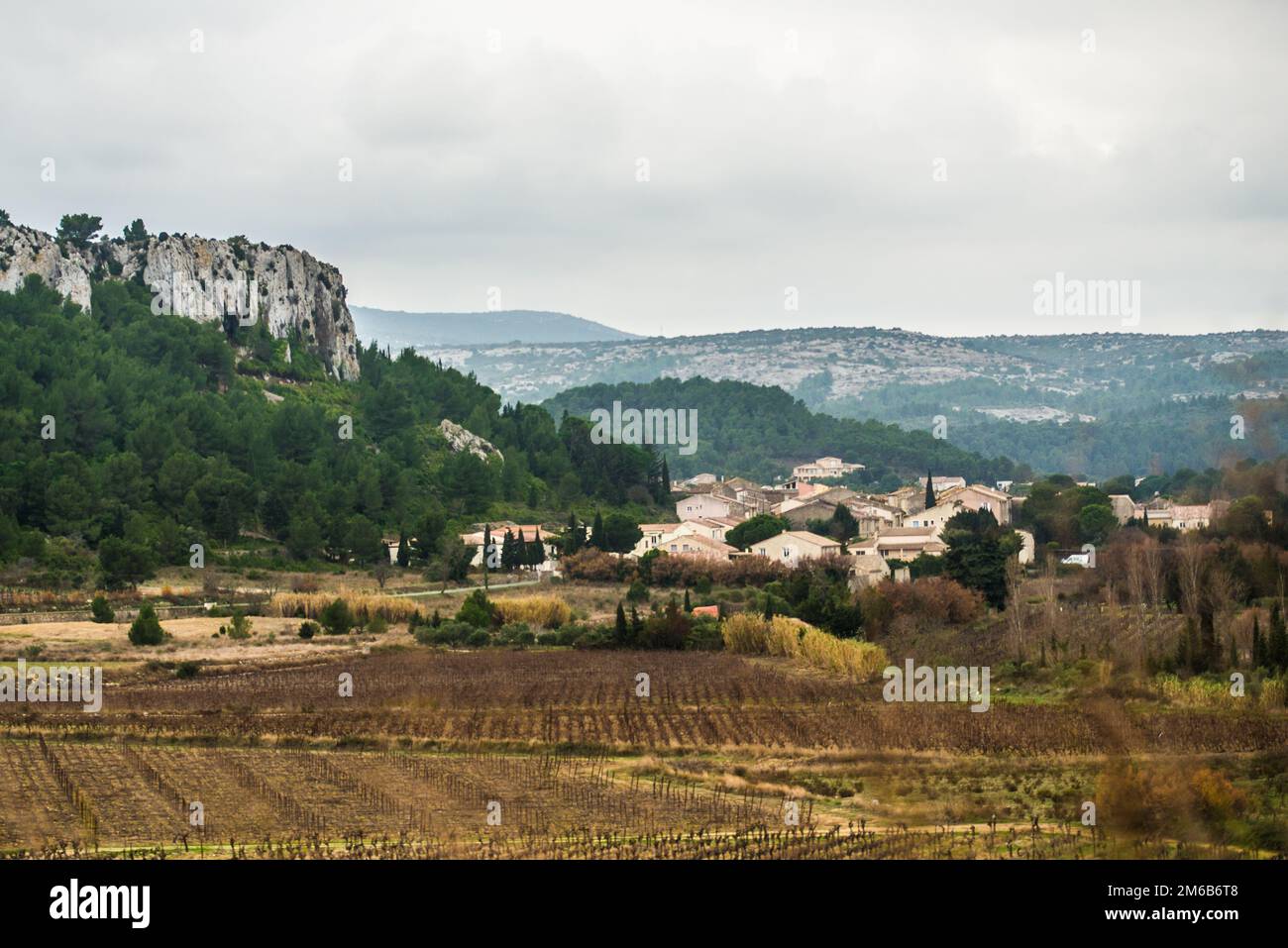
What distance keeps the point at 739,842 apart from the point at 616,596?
3854 centimetres

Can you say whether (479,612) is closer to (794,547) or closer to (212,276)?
(794,547)

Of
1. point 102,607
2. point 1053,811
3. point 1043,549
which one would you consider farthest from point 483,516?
point 1053,811

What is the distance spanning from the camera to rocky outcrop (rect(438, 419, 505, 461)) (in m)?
87.7

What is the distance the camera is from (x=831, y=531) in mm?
78375

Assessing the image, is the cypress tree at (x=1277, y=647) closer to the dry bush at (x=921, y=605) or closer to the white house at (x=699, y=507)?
the dry bush at (x=921, y=605)

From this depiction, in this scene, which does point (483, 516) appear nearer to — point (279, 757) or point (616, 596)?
point (616, 596)

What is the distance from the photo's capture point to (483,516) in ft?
241

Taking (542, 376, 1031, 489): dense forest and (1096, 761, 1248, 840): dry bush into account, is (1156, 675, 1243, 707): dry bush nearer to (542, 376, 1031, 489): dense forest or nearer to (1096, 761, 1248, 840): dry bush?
(1096, 761, 1248, 840): dry bush

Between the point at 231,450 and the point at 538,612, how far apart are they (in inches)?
1145

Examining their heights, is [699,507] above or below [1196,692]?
above

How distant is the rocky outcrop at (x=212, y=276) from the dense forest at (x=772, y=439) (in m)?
49.5

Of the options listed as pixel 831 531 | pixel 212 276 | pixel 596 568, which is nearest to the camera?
pixel 596 568

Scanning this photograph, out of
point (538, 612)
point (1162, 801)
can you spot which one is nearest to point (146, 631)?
point (538, 612)

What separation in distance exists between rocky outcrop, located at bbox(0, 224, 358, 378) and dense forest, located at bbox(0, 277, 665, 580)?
1736 millimetres
